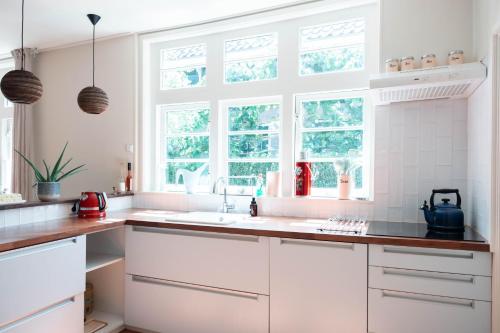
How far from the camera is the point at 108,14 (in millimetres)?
2922

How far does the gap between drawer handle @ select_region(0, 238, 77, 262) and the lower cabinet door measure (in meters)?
0.66

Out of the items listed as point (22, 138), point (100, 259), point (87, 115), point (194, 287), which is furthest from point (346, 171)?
point (22, 138)

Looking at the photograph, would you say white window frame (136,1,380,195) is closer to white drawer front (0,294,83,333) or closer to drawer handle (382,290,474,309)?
drawer handle (382,290,474,309)

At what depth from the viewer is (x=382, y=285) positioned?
1.83 m

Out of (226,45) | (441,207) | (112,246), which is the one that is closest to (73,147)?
(112,246)

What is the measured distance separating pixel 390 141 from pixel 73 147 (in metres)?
3.34

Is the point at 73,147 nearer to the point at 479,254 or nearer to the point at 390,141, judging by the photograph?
the point at 390,141

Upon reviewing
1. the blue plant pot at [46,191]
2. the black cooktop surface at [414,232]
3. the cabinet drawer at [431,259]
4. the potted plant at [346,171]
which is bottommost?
the cabinet drawer at [431,259]

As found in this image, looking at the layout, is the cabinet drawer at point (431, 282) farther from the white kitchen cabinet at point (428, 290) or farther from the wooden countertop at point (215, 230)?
the wooden countertop at point (215, 230)

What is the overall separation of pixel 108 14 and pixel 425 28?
2.63 metres

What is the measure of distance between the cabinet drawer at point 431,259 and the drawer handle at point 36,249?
1.84 m

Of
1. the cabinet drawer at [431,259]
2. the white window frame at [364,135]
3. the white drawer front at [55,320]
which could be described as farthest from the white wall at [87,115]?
the cabinet drawer at [431,259]

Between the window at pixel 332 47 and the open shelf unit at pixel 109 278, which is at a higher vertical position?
the window at pixel 332 47

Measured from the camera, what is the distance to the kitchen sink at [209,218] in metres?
2.31
